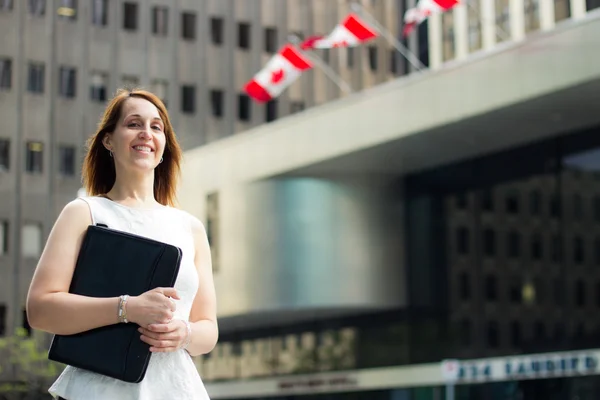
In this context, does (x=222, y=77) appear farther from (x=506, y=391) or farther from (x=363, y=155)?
(x=506, y=391)

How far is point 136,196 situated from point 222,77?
59812 mm

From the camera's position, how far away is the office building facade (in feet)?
86.9

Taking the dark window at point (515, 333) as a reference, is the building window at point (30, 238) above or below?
above

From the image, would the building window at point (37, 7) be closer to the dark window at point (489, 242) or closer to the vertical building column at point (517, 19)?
the vertical building column at point (517, 19)

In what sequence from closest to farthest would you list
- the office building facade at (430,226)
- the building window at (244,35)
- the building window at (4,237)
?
the office building facade at (430,226) < the building window at (4,237) < the building window at (244,35)

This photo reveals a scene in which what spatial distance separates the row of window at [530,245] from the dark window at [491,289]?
0.52m

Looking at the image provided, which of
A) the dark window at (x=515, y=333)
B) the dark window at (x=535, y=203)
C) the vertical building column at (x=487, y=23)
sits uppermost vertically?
the vertical building column at (x=487, y=23)

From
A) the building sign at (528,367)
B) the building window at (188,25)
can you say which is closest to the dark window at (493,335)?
the building sign at (528,367)

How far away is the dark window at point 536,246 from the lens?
1092 inches

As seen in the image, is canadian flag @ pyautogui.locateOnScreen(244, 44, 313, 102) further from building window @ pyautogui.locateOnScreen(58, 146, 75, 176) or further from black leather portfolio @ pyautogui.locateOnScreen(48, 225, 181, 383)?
black leather portfolio @ pyautogui.locateOnScreen(48, 225, 181, 383)

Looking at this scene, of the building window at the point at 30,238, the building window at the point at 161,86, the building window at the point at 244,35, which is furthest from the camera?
the building window at the point at 244,35

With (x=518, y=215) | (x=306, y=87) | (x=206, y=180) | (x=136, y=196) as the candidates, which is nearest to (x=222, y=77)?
(x=306, y=87)

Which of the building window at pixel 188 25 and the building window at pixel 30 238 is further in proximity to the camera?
the building window at pixel 188 25

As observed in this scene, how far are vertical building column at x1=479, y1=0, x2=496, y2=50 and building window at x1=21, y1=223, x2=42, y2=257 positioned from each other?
27.5 m
